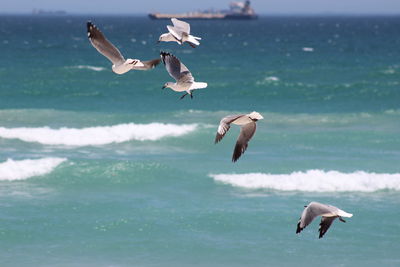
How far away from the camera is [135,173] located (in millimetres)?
23000

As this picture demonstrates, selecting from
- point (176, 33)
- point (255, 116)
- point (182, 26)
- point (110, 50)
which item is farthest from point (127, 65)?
point (255, 116)

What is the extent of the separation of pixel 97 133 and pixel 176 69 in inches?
804

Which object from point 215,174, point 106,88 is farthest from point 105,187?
point 106,88

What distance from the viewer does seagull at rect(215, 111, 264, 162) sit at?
867 cm

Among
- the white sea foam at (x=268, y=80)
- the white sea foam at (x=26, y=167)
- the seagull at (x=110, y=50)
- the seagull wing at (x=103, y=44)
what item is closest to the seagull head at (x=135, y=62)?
the seagull at (x=110, y=50)

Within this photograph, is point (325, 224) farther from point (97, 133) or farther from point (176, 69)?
point (97, 133)

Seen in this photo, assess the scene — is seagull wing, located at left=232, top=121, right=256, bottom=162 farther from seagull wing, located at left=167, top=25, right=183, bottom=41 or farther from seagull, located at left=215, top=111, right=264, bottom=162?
seagull wing, located at left=167, top=25, right=183, bottom=41

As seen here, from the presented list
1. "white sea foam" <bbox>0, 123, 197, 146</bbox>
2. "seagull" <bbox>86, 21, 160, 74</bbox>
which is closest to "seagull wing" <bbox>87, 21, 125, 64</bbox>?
"seagull" <bbox>86, 21, 160, 74</bbox>

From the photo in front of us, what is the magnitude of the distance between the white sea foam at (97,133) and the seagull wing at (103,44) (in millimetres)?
18872

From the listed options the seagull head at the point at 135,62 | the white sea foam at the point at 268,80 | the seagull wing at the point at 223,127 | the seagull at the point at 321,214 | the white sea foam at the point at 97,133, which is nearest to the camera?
the seagull wing at the point at 223,127

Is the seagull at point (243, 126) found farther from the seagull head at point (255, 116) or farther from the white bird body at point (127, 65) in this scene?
the white bird body at point (127, 65)

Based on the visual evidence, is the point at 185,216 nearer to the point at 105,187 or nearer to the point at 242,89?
the point at 105,187

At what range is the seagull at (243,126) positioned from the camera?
867 centimetres

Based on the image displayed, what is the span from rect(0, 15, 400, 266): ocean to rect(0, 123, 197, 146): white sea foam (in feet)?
0.23
